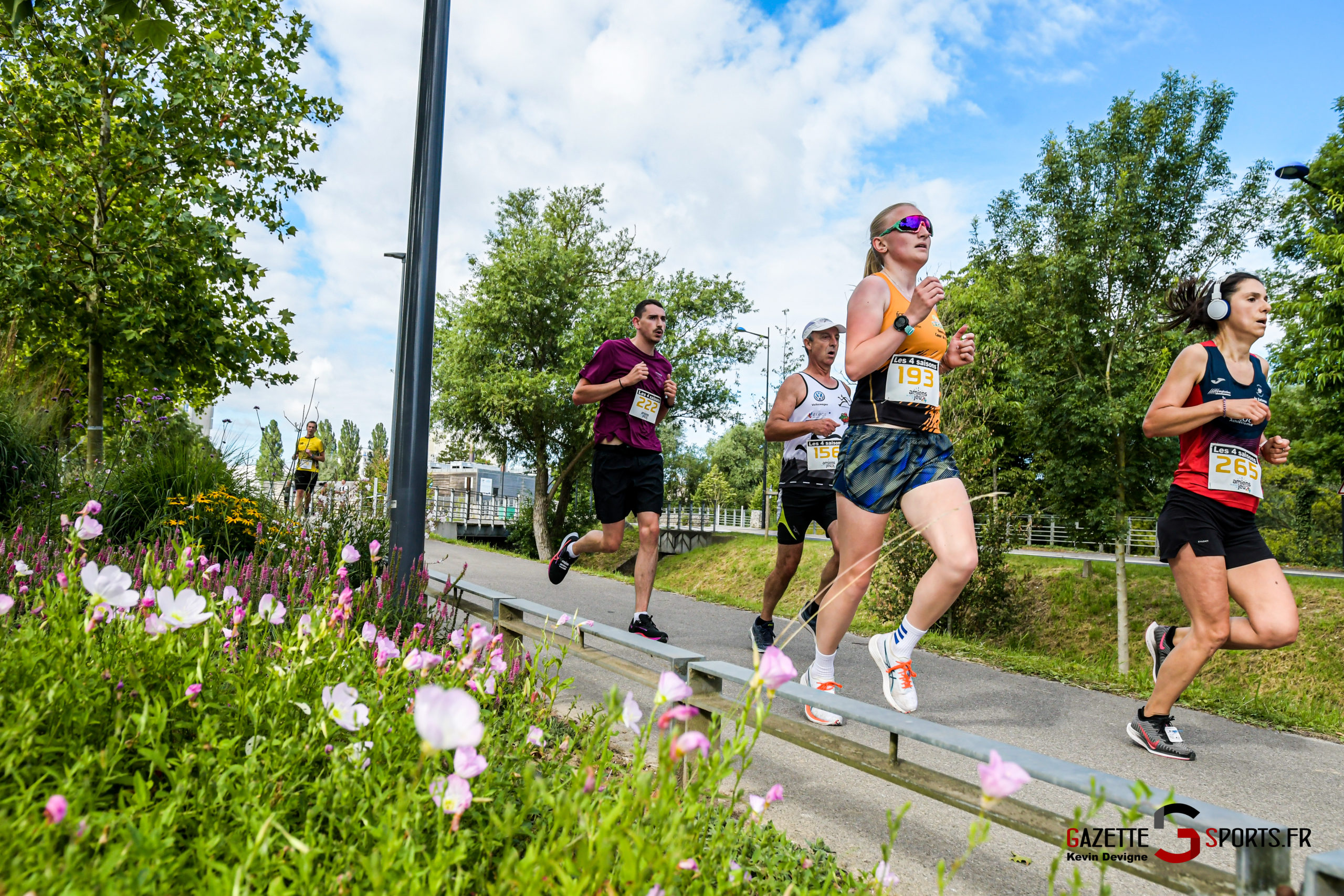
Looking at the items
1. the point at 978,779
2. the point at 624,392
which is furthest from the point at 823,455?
the point at 978,779

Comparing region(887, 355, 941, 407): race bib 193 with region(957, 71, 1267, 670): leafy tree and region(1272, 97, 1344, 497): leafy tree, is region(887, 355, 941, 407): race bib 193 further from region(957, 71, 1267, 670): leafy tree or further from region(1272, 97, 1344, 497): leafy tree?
region(1272, 97, 1344, 497): leafy tree

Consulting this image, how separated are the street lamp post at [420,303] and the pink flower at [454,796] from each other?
3384mm

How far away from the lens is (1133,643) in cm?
1332

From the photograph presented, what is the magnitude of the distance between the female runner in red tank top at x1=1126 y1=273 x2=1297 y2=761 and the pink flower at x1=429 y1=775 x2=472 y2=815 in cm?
334

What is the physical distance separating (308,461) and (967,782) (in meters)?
7.37

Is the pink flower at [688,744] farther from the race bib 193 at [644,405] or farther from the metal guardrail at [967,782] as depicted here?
the race bib 193 at [644,405]

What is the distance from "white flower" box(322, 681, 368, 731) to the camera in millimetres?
1498

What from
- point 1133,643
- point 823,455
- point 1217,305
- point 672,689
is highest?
point 1217,305

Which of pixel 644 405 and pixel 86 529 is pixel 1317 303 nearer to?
pixel 644 405

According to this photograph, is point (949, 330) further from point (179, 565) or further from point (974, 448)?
point (179, 565)

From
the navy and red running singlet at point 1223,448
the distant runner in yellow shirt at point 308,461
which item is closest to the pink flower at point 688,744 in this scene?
the navy and red running singlet at point 1223,448

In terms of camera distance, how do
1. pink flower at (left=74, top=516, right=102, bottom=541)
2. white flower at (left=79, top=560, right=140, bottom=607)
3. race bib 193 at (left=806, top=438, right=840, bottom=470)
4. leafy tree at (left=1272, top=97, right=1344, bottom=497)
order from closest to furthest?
white flower at (left=79, top=560, right=140, bottom=607) → pink flower at (left=74, top=516, right=102, bottom=541) → race bib 193 at (left=806, top=438, right=840, bottom=470) → leafy tree at (left=1272, top=97, right=1344, bottom=497)

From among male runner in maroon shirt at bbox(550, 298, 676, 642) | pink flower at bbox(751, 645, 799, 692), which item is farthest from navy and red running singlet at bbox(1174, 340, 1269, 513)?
pink flower at bbox(751, 645, 799, 692)

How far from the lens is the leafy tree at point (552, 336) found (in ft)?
82.5
